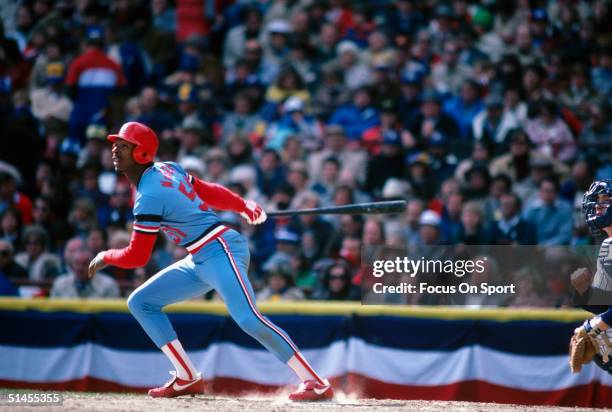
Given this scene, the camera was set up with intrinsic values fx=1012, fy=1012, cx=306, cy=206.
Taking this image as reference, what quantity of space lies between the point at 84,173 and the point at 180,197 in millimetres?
5781

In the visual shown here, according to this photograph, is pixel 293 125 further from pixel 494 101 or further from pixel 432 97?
pixel 494 101

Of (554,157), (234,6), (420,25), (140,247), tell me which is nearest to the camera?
(140,247)

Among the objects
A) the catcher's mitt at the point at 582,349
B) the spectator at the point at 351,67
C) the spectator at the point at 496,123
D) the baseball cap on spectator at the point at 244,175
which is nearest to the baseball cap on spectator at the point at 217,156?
the baseball cap on spectator at the point at 244,175

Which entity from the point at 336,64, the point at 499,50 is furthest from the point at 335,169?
the point at 499,50

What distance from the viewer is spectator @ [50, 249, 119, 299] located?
33.6 ft

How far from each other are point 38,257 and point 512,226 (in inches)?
200

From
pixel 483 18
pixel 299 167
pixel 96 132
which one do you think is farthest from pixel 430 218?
pixel 96 132

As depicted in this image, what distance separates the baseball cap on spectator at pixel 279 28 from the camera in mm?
Answer: 13711

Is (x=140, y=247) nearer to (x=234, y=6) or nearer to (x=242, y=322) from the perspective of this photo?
(x=242, y=322)

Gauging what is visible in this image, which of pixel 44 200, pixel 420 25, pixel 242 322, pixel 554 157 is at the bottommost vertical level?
pixel 242 322

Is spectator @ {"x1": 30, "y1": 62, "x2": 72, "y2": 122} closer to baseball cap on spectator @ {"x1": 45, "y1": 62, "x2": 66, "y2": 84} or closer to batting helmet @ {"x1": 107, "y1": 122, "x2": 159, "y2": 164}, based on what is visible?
baseball cap on spectator @ {"x1": 45, "y1": 62, "x2": 66, "y2": 84}

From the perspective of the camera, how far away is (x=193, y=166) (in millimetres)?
11828

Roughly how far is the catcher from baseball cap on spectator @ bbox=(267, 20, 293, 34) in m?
7.73

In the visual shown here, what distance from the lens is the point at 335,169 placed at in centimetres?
1159
